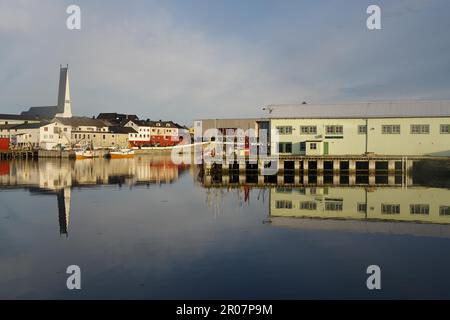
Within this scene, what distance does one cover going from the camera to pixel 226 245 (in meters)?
15.1

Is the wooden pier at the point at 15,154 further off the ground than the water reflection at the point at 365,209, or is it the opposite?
the wooden pier at the point at 15,154

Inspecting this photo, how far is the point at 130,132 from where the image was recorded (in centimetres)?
11944

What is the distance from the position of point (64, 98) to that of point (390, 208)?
120837 millimetres

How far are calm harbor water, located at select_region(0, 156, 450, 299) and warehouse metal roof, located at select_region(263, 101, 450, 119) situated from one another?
1552 cm

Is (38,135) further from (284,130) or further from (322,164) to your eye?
(322,164)

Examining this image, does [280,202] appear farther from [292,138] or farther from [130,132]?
[130,132]

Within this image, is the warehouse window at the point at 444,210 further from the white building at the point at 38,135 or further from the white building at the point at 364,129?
the white building at the point at 38,135

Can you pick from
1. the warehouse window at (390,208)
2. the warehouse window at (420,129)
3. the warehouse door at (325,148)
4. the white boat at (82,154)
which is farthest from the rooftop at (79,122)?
the warehouse window at (390,208)

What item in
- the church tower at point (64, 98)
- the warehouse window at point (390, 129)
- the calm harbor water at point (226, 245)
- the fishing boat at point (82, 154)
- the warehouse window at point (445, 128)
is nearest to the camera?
the calm harbor water at point (226, 245)

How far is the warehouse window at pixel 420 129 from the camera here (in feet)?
135

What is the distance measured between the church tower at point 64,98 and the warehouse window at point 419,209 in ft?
388

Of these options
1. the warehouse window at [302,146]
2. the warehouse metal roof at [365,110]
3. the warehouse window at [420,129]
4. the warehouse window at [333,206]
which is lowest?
the warehouse window at [333,206]

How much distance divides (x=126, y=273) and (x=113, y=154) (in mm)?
74957
